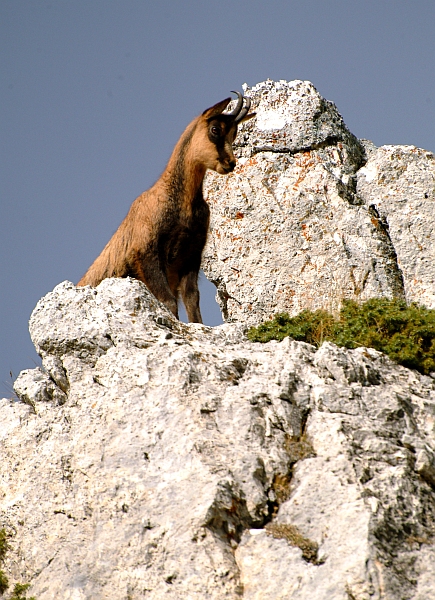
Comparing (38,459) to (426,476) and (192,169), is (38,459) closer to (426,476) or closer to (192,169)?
(426,476)

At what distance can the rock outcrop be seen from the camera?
11.2 meters

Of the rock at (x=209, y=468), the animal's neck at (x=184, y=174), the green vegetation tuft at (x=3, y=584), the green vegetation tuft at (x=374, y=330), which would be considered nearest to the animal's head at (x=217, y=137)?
the animal's neck at (x=184, y=174)

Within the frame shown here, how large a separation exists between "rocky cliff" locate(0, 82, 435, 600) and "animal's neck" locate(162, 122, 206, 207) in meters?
2.30

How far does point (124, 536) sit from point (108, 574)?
297 mm

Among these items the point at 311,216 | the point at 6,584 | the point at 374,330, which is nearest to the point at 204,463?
the point at 6,584

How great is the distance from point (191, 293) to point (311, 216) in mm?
2696

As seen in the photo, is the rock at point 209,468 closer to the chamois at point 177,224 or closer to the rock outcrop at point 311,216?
the chamois at point 177,224

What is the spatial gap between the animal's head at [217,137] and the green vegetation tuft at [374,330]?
2.34 meters

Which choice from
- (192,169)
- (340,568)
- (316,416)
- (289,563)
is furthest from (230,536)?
(192,169)

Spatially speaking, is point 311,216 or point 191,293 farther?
point 311,216

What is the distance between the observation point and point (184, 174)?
10.1 metres

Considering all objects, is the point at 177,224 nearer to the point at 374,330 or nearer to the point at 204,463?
the point at 374,330

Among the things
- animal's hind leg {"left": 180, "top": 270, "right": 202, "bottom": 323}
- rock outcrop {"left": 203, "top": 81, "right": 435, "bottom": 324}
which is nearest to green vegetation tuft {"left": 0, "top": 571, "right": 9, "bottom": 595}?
animal's hind leg {"left": 180, "top": 270, "right": 202, "bottom": 323}

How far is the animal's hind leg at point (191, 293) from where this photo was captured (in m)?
10.1
